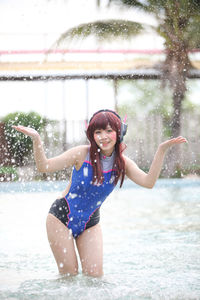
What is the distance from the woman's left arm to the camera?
275cm

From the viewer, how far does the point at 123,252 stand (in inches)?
170

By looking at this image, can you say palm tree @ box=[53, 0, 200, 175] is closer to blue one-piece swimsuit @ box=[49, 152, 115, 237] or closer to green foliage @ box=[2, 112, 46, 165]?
green foliage @ box=[2, 112, 46, 165]

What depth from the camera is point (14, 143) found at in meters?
12.6

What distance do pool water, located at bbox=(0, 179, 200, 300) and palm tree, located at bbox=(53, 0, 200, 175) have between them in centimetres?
496

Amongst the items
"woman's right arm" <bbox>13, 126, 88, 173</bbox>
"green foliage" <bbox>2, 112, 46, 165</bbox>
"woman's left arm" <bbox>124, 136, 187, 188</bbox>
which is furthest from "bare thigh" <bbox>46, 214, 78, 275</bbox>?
"green foliage" <bbox>2, 112, 46, 165</bbox>

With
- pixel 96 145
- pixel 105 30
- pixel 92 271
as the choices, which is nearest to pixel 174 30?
pixel 105 30

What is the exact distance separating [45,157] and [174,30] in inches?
448

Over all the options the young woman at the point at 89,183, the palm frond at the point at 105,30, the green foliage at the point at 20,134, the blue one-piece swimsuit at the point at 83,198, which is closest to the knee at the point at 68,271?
the young woman at the point at 89,183

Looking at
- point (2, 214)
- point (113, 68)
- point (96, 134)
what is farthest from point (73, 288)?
point (113, 68)

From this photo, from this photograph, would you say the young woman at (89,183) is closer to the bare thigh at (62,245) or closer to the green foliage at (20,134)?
the bare thigh at (62,245)

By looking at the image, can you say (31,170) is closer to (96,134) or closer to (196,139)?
(196,139)

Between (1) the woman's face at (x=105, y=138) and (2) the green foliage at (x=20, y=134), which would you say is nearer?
(1) the woman's face at (x=105, y=138)

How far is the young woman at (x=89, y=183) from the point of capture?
110 inches

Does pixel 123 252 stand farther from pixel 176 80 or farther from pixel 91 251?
pixel 176 80
